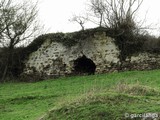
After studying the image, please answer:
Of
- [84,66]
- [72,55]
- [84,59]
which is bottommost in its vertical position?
[84,66]

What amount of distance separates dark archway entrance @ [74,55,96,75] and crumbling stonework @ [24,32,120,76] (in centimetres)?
25

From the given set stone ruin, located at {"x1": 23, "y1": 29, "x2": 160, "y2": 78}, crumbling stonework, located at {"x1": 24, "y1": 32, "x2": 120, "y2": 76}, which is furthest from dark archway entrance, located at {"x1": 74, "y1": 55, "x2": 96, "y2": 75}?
crumbling stonework, located at {"x1": 24, "y1": 32, "x2": 120, "y2": 76}

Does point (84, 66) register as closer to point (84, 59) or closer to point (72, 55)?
point (84, 59)

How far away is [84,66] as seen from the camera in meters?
27.3

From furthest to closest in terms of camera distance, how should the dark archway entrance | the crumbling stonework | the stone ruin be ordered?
the dark archway entrance → the crumbling stonework → the stone ruin

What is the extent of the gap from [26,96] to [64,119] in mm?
10303

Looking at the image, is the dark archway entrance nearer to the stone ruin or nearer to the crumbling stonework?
the stone ruin

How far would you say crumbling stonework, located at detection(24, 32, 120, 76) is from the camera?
26.2 meters

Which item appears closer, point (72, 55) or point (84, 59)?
point (72, 55)

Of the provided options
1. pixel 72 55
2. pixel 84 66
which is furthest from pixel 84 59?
pixel 72 55

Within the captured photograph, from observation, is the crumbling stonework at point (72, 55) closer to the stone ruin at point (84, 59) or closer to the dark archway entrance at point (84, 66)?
the stone ruin at point (84, 59)

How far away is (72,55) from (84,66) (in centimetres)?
115

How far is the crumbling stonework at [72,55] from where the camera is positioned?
26.2 m

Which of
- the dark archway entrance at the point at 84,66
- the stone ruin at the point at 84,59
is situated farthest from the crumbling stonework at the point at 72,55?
the dark archway entrance at the point at 84,66
